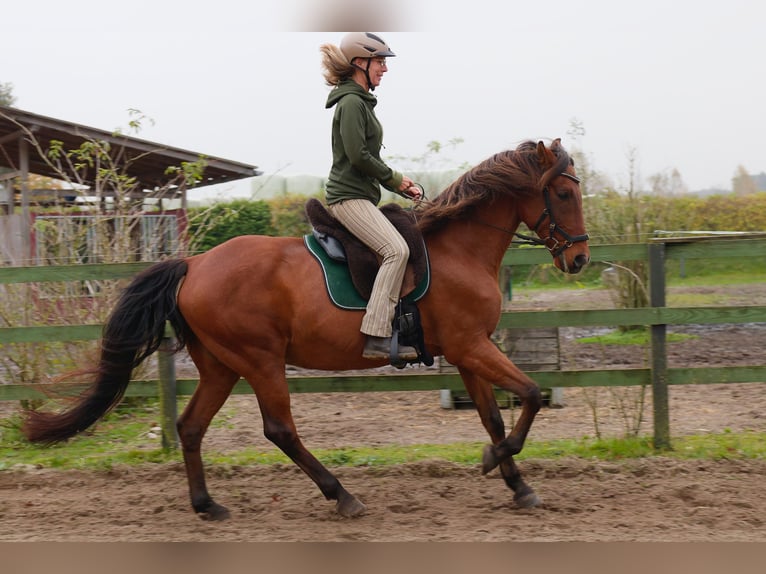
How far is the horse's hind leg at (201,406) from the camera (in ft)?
16.9

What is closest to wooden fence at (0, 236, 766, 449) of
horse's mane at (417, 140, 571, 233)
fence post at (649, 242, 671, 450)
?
fence post at (649, 242, 671, 450)

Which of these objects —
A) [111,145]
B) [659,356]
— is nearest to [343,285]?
[659,356]

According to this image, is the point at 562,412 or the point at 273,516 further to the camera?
the point at 562,412

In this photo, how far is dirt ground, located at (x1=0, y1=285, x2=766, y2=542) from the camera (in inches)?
178

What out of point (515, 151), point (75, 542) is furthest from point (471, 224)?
point (75, 542)

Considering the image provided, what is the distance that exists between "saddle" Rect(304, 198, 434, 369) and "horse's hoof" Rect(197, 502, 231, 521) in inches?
56.7

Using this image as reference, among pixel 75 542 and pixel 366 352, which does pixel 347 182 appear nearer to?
pixel 366 352

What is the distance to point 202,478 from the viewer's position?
5090 millimetres

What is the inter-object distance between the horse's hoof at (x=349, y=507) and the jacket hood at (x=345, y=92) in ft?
8.26

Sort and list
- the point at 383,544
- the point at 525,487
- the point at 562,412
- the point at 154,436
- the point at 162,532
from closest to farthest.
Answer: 1. the point at 383,544
2. the point at 162,532
3. the point at 525,487
4. the point at 154,436
5. the point at 562,412

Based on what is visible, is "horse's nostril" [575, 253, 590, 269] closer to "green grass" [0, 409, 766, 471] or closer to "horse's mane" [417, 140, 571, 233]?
"horse's mane" [417, 140, 571, 233]

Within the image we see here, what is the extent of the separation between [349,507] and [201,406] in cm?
121

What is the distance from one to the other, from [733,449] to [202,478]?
3926mm

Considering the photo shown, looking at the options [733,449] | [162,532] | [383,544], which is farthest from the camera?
[733,449]
